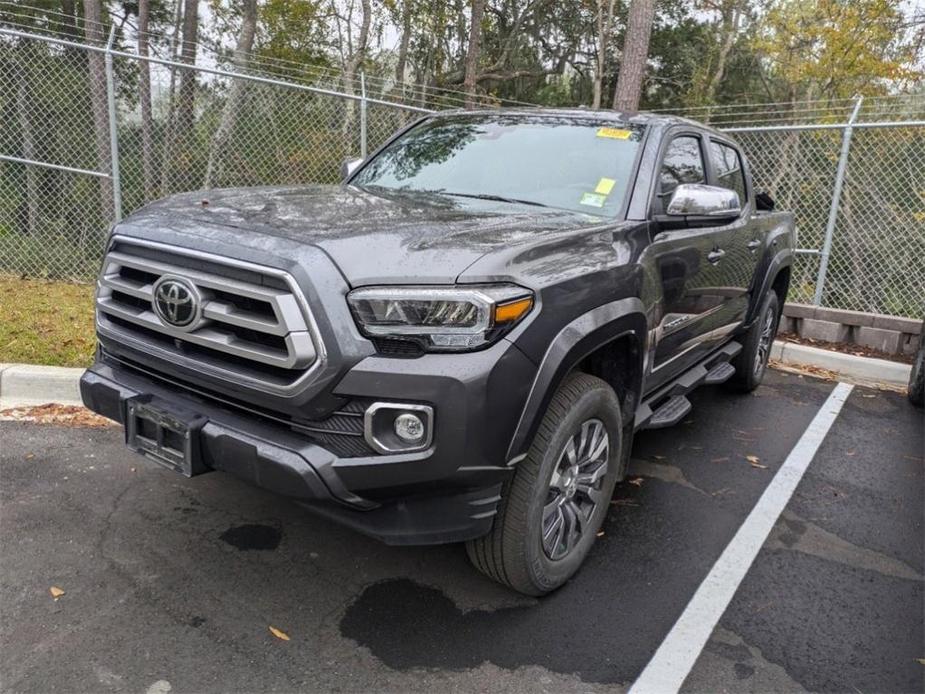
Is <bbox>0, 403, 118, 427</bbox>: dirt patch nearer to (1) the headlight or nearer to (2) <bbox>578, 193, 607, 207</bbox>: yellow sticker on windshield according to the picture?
(1) the headlight

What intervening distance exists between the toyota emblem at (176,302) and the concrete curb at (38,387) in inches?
94.0

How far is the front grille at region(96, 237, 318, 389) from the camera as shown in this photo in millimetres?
2189

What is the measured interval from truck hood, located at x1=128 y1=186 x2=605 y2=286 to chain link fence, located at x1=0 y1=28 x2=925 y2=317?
4264 millimetres

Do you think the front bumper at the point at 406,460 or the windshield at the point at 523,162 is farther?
the windshield at the point at 523,162

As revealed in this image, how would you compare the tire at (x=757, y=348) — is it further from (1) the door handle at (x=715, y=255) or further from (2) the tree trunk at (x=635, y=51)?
(2) the tree trunk at (x=635, y=51)

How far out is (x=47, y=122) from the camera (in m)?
10.2

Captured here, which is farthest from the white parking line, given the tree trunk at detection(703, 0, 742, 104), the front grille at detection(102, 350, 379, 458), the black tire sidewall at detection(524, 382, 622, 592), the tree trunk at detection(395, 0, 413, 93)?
the tree trunk at detection(703, 0, 742, 104)

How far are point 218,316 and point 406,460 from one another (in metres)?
0.80

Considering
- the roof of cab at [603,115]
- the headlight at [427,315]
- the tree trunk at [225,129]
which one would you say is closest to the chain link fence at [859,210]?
the roof of cab at [603,115]

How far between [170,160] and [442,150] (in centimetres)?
687

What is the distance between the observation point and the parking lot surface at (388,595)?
238 centimetres

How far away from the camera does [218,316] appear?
2344 millimetres

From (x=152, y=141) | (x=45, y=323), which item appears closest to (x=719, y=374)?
(x=45, y=323)

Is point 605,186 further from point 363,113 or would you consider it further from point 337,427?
point 363,113
